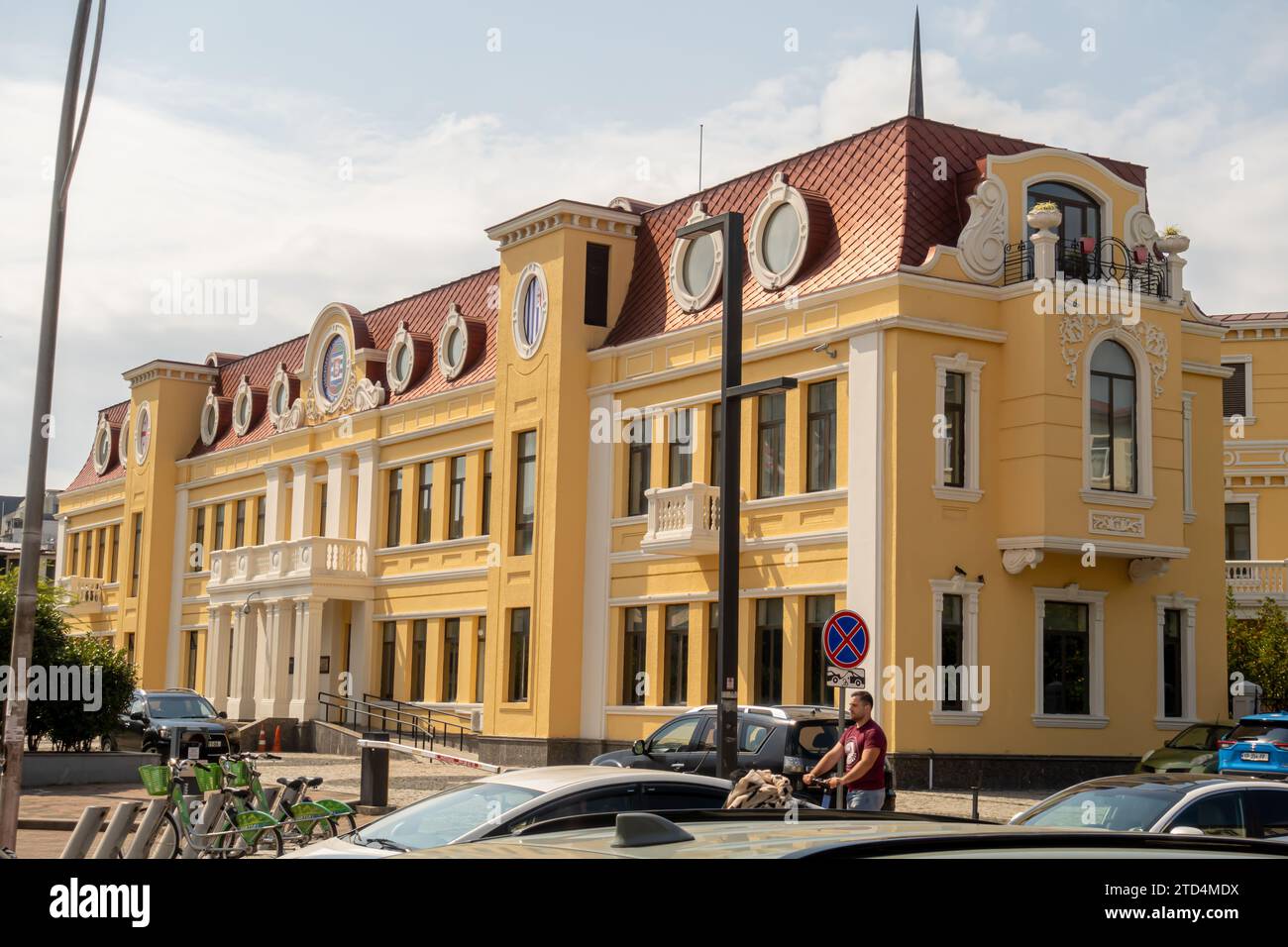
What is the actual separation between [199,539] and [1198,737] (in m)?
36.8

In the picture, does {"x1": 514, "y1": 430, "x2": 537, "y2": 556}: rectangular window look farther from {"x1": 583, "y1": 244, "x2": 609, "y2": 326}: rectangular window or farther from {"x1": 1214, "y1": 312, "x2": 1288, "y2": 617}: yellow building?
{"x1": 1214, "y1": 312, "x2": 1288, "y2": 617}: yellow building

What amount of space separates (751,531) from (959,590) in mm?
4323

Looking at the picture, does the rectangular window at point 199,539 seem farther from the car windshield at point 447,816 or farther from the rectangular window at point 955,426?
the car windshield at point 447,816

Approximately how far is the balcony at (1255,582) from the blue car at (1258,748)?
16689 millimetres

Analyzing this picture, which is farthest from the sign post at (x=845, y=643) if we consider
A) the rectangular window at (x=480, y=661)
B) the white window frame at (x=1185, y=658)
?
the rectangular window at (x=480, y=661)

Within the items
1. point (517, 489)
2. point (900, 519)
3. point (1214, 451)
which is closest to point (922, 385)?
point (900, 519)

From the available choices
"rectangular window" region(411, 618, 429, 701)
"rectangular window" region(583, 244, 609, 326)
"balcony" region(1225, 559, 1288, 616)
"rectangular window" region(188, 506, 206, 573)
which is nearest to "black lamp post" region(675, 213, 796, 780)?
"rectangular window" region(583, 244, 609, 326)

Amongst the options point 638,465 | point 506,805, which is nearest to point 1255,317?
point 638,465

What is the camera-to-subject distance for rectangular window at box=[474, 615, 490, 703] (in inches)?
1538

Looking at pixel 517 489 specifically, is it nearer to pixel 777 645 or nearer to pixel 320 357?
pixel 777 645

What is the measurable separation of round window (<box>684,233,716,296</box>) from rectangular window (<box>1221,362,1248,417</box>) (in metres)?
19.9

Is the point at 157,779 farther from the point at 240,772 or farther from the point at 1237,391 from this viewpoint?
the point at 1237,391

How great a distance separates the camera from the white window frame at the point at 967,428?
2912 cm

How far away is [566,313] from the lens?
3556cm
